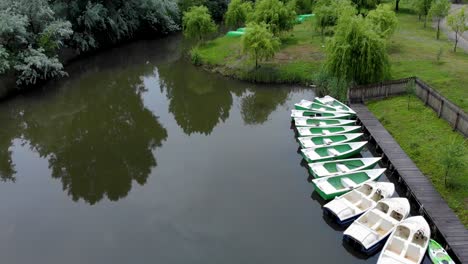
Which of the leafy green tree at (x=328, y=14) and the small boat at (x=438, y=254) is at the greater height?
the leafy green tree at (x=328, y=14)

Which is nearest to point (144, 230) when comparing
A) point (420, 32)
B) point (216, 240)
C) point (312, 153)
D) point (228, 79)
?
point (216, 240)

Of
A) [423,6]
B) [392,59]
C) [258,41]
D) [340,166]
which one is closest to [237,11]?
[258,41]

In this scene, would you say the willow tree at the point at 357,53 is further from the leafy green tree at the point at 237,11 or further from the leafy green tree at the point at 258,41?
the leafy green tree at the point at 237,11

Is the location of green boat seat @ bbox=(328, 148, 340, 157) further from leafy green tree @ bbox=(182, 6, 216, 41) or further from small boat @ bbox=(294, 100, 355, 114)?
leafy green tree @ bbox=(182, 6, 216, 41)

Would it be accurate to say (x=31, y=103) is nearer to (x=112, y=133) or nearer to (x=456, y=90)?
(x=112, y=133)

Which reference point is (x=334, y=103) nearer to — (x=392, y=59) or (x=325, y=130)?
(x=325, y=130)

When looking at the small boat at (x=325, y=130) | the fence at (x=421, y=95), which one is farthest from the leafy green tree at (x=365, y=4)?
the small boat at (x=325, y=130)

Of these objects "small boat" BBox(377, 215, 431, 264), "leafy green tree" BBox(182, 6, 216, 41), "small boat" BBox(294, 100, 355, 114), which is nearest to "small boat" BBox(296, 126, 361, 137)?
"small boat" BBox(294, 100, 355, 114)
